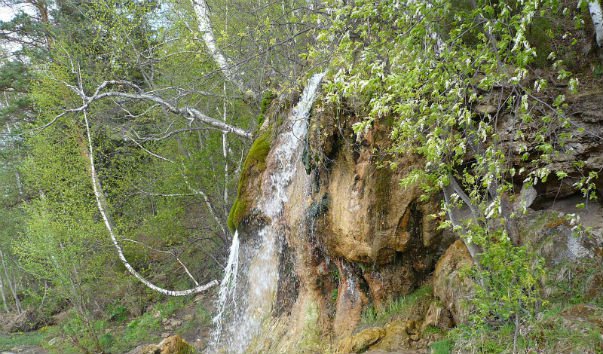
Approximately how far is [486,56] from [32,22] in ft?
56.5

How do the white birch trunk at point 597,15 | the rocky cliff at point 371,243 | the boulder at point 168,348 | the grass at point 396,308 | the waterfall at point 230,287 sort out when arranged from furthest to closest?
the waterfall at point 230,287, the boulder at point 168,348, the grass at point 396,308, the rocky cliff at point 371,243, the white birch trunk at point 597,15

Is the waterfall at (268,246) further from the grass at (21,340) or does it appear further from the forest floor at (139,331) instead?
the grass at (21,340)

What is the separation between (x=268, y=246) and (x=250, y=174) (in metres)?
1.43

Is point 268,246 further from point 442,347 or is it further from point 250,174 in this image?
point 442,347

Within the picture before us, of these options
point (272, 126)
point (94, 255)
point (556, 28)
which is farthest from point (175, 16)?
point (556, 28)

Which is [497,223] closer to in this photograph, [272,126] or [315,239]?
[315,239]

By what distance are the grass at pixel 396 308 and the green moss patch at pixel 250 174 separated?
2.94 meters

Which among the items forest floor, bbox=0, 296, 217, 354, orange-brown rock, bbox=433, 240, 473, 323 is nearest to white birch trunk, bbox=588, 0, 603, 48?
orange-brown rock, bbox=433, 240, 473, 323

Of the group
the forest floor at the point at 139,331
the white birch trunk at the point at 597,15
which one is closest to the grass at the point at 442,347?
the white birch trunk at the point at 597,15

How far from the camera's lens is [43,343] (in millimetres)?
12602

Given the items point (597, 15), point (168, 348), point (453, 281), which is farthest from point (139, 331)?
point (597, 15)

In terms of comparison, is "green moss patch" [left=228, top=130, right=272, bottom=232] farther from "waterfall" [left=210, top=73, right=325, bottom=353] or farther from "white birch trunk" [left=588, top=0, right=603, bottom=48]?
"white birch trunk" [left=588, top=0, right=603, bottom=48]

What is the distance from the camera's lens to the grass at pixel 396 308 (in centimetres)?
618

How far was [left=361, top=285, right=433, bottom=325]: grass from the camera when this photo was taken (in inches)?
243
